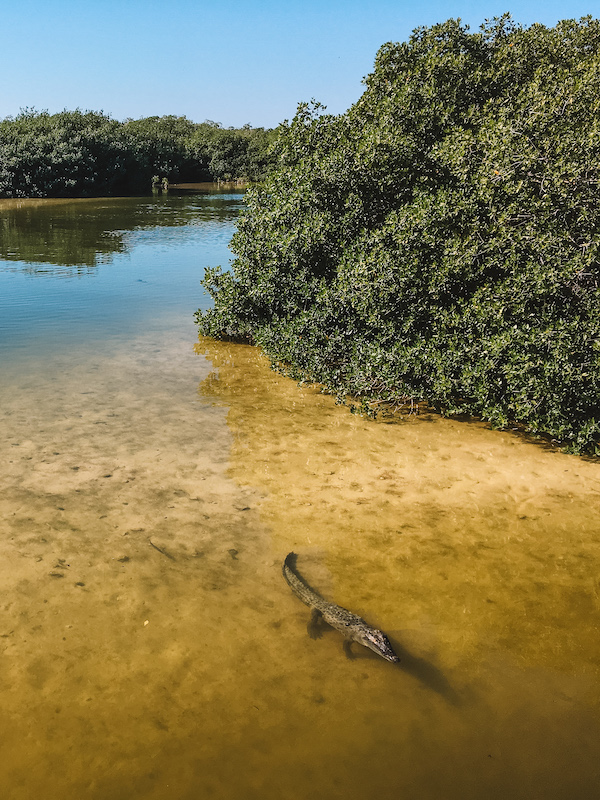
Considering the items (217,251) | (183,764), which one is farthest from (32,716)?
(217,251)

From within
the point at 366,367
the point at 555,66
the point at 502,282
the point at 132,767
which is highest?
the point at 555,66

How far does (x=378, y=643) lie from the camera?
5.47m

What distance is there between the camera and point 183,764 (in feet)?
15.1

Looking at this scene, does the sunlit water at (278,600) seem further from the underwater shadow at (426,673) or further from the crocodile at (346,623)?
the crocodile at (346,623)

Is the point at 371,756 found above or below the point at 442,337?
below

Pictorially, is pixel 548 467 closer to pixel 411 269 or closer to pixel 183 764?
pixel 411 269

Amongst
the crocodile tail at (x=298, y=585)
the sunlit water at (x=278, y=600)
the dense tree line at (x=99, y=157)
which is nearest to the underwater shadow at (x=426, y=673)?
the sunlit water at (x=278, y=600)

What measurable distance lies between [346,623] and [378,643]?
345 mm

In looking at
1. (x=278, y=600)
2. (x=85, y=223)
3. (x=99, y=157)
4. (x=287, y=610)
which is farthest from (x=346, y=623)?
(x=99, y=157)

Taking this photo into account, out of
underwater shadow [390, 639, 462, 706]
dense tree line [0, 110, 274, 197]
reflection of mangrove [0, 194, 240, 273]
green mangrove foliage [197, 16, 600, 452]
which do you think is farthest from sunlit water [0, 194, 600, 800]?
dense tree line [0, 110, 274, 197]

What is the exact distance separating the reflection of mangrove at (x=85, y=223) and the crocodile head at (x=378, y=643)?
69.0 feet

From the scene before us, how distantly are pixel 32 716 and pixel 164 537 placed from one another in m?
→ 2.51

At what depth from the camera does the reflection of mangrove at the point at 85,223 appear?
87.6 feet

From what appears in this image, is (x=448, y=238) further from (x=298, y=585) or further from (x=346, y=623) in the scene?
(x=346, y=623)
